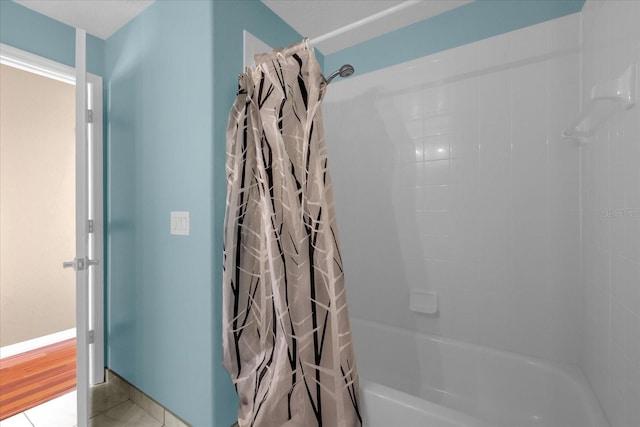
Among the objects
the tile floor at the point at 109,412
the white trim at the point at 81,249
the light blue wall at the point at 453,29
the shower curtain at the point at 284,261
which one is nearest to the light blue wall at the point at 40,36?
the white trim at the point at 81,249

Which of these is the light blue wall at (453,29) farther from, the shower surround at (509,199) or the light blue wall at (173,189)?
the light blue wall at (173,189)

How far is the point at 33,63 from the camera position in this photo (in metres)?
1.45

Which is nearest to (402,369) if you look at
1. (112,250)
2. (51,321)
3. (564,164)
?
(564,164)

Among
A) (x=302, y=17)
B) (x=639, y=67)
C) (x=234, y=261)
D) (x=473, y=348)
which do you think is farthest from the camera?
(x=302, y=17)

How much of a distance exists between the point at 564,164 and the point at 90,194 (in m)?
2.60

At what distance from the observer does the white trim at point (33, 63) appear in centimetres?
137

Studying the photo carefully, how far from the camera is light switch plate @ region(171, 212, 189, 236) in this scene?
1.29 meters

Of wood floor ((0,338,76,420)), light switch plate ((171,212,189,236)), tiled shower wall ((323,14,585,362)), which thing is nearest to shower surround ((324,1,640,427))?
tiled shower wall ((323,14,585,362))

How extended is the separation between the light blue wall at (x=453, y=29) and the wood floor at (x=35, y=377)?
2.89 m

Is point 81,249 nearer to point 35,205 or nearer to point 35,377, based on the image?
point 35,377

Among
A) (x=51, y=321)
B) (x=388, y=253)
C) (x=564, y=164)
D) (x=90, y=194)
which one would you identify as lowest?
(x=51, y=321)

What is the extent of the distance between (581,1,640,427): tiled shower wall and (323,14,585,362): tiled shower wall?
0.11 meters

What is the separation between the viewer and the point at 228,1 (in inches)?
50.3

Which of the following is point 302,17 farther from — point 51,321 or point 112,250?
point 51,321
